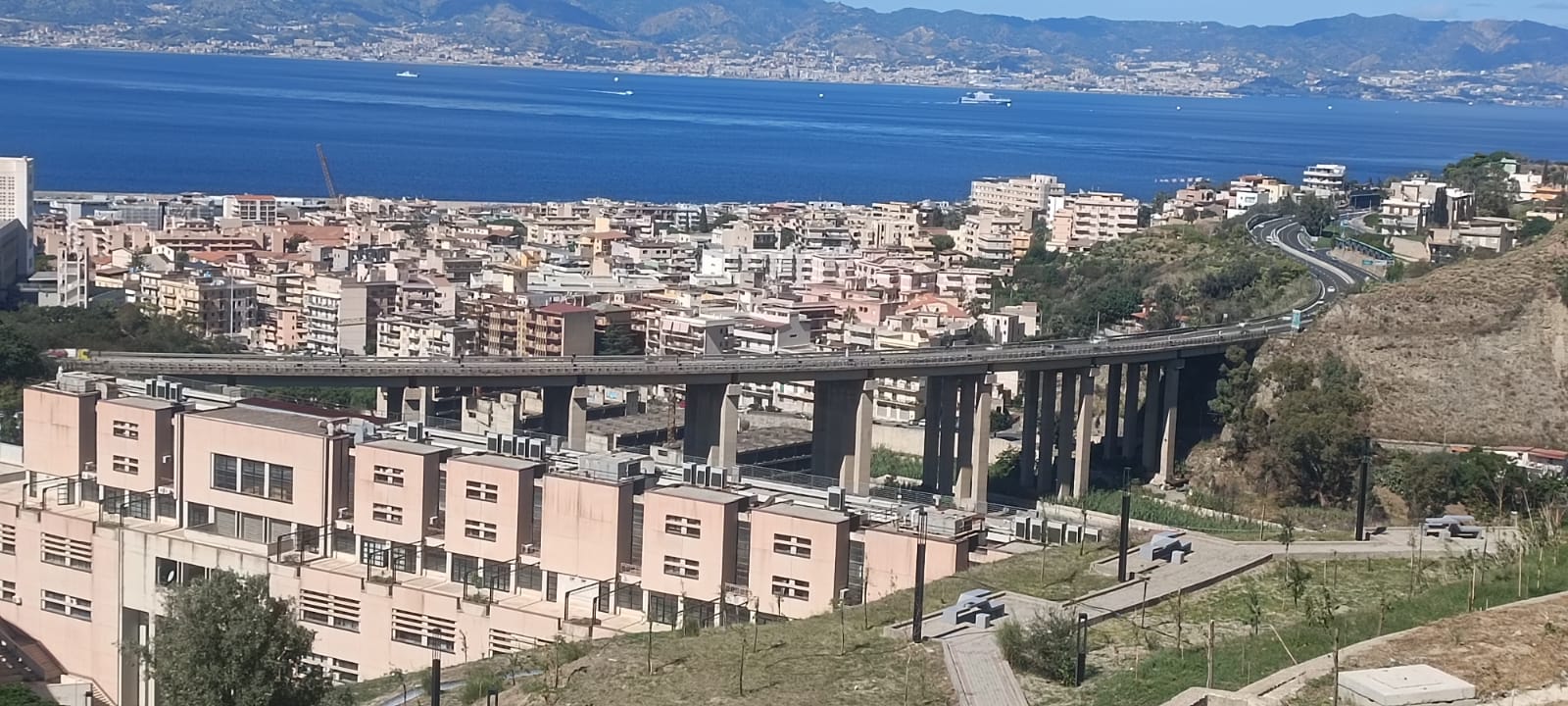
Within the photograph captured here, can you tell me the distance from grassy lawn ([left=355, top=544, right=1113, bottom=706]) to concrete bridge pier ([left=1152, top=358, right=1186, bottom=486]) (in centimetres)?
1943

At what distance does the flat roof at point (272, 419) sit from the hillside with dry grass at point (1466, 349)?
59.2 feet

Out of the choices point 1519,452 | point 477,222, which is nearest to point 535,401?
point 1519,452

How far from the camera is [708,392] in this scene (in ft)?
94.1

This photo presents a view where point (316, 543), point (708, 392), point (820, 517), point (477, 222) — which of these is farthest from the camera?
point (477, 222)

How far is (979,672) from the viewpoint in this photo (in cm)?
1032

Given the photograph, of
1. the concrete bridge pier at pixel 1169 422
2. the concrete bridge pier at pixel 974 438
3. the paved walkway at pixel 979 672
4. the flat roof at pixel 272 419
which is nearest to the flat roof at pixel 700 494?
the flat roof at pixel 272 419

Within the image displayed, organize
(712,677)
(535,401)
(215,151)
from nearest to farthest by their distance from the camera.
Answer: (712,677), (535,401), (215,151)

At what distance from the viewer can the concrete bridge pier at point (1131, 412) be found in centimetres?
3225

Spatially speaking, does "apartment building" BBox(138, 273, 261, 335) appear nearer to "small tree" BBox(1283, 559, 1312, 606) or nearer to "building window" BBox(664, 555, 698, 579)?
"building window" BBox(664, 555, 698, 579)

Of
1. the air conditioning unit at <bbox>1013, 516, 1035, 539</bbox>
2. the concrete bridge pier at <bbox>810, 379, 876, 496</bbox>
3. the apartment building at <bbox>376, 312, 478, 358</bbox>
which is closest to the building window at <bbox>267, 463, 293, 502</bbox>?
the air conditioning unit at <bbox>1013, 516, 1035, 539</bbox>

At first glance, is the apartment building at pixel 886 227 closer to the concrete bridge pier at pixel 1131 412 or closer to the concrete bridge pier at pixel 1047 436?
the concrete bridge pier at pixel 1131 412

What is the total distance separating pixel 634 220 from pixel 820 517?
157 feet

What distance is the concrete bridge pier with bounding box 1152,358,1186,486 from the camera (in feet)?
104

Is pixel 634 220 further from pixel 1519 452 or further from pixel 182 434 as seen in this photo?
pixel 182 434
